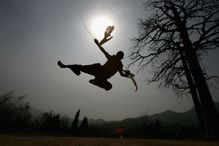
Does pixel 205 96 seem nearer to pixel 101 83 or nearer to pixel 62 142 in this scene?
pixel 101 83

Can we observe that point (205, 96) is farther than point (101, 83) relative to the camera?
Yes

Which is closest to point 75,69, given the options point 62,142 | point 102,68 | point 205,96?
point 102,68

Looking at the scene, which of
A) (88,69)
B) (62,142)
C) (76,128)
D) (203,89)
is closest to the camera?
(88,69)

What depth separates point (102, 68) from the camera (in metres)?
5.00

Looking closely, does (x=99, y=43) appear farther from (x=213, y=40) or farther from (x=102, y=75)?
(x=213, y=40)

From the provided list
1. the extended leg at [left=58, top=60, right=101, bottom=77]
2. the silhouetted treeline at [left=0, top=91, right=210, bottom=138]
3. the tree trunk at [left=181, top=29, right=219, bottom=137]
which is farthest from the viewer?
the silhouetted treeline at [left=0, top=91, right=210, bottom=138]

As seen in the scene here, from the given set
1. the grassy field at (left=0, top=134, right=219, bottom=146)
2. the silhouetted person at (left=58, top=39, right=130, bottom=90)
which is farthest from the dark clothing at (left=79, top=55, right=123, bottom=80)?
the grassy field at (left=0, top=134, right=219, bottom=146)

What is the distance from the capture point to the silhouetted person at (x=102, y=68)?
195 inches

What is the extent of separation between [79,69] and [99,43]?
0.92 metres

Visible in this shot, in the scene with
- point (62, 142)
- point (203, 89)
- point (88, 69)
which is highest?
point (203, 89)

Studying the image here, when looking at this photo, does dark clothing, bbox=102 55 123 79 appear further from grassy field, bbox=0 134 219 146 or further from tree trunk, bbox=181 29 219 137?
tree trunk, bbox=181 29 219 137

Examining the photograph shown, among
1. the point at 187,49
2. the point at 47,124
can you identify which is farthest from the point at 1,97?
the point at 187,49

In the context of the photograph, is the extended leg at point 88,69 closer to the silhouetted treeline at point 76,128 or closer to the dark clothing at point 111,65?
the dark clothing at point 111,65

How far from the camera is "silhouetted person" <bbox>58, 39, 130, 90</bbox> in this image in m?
4.95
